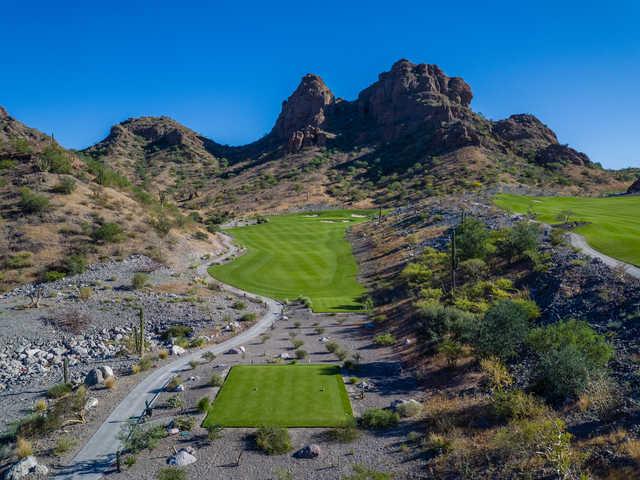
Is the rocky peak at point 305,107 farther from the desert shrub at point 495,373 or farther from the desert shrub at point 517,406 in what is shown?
the desert shrub at point 517,406

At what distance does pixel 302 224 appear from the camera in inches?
3027

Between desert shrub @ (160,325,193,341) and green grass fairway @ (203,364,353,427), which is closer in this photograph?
green grass fairway @ (203,364,353,427)

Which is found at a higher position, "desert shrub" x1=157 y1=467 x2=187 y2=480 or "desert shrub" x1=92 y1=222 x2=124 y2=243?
"desert shrub" x1=92 y1=222 x2=124 y2=243

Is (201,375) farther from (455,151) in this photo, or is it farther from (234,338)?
(455,151)

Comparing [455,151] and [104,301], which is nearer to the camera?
[104,301]

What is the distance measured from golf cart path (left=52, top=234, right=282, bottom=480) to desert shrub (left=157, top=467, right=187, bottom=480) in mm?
2132

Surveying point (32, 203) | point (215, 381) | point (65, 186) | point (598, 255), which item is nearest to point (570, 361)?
point (215, 381)

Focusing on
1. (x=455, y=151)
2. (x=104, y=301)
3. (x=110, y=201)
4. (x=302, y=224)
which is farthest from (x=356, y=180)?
(x=104, y=301)

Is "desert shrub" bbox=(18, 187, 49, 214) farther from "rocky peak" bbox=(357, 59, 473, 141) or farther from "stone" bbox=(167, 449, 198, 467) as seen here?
"rocky peak" bbox=(357, 59, 473, 141)

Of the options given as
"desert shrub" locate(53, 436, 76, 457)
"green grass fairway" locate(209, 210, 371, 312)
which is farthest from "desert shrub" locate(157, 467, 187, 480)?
"green grass fairway" locate(209, 210, 371, 312)

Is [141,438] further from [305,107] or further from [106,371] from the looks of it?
[305,107]

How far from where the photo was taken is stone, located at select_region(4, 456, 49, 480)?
14.0 m

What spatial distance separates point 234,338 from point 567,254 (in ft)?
78.2

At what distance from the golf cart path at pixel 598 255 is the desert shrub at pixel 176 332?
1100 inches
